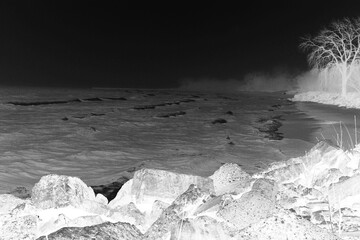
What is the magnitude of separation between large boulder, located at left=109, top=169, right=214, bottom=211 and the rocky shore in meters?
0.01

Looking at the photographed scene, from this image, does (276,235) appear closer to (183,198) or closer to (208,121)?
(183,198)

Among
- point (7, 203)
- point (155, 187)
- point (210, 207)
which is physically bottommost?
point (7, 203)

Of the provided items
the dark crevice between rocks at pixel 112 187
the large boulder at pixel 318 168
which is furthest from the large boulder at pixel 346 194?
the dark crevice between rocks at pixel 112 187

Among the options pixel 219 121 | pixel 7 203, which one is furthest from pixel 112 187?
pixel 219 121

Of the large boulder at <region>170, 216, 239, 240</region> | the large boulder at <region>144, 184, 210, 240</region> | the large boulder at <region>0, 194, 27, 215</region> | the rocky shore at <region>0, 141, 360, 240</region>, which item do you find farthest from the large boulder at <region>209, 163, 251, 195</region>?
the large boulder at <region>0, 194, 27, 215</region>

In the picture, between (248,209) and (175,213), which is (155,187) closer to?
(175,213)

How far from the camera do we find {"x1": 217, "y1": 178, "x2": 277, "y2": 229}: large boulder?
368cm

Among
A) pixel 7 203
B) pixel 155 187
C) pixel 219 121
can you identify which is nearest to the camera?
pixel 7 203

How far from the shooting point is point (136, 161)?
33.6 feet

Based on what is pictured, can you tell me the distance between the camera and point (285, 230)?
316 cm

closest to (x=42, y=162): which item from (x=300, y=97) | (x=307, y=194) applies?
(x=307, y=194)

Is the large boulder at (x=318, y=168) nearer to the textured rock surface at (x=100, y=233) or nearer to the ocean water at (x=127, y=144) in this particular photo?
the textured rock surface at (x=100, y=233)

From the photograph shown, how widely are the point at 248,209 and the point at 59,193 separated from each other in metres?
2.17

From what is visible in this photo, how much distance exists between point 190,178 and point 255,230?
6.62ft
